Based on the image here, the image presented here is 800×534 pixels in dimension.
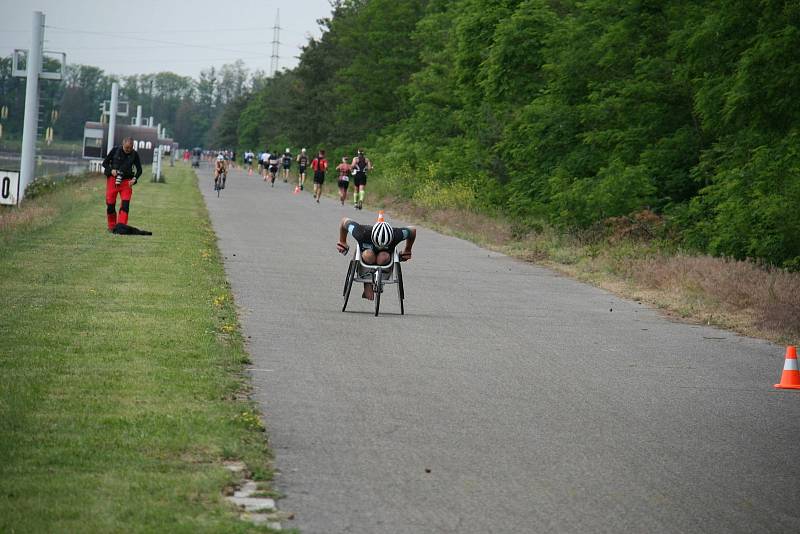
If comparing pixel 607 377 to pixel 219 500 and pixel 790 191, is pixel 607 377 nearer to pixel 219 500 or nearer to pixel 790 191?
pixel 219 500

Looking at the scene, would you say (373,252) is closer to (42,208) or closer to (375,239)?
(375,239)

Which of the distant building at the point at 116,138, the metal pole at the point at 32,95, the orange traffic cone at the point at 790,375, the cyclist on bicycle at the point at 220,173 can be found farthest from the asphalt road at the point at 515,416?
the distant building at the point at 116,138

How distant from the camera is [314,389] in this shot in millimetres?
9773

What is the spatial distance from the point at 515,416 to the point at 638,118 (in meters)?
19.1

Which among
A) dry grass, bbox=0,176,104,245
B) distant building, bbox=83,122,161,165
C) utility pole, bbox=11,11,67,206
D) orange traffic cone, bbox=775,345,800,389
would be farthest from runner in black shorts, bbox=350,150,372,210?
distant building, bbox=83,122,161,165

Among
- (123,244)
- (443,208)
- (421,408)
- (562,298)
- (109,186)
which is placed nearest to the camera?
(421,408)

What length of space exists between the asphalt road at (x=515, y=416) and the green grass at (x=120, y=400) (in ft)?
1.22

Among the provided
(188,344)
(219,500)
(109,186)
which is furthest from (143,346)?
(109,186)

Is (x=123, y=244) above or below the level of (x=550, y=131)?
below

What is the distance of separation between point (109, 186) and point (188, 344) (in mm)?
13955

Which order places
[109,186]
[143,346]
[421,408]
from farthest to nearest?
[109,186]
[143,346]
[421,408]

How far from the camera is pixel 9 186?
27578 mm

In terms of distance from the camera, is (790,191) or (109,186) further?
(109,186)

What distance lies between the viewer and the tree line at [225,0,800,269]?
69.7ft
